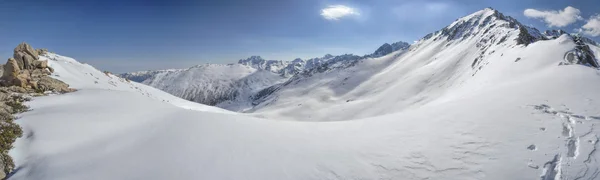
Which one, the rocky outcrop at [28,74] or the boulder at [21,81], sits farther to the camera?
the rocky outcrop at [28,74]

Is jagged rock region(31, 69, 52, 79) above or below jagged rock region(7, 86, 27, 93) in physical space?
above

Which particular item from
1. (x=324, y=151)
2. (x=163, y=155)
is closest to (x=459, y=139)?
(x=324, y=151)

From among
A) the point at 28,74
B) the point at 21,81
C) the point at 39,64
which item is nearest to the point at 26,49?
the point at 39,64

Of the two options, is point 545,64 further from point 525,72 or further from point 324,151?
point 324,151

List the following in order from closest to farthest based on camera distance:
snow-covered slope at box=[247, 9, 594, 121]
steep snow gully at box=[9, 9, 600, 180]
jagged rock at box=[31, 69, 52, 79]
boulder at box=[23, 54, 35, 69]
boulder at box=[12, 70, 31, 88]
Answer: steep snow gully at box=[9, 9, 600, 180] < boulder at box=[12, 70, 31, 88] < jagged rock at box=[31, 69, 52, 79] < boulder at box=[23, 54, 35, 69] < snow-covered slope at box=[247, 9, 594, 121]

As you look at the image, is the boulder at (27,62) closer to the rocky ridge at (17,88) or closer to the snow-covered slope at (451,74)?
the rocky ridge at (17,88)

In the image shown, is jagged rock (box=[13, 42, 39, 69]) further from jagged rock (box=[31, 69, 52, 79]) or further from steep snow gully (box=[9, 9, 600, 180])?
steep snow gully (box=[9, 9, 600, 180])

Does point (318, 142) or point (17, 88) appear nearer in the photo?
point (318, 142)

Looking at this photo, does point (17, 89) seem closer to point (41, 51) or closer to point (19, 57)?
point (19, 57)

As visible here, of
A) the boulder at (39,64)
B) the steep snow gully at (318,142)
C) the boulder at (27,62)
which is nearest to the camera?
the steep snow gully at (318,142)

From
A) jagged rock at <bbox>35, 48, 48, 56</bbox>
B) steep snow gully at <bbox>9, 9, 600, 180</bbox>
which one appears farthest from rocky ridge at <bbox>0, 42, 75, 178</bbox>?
jagged rock at <bbox>35, 48, 48, 56</bbox>

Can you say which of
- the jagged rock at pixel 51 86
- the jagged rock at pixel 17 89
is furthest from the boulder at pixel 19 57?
the jagged rock at pixel 17 89

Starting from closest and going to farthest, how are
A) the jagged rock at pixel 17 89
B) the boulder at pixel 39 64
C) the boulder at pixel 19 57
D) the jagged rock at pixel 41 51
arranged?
the jagged rock at pixel 17 89 < the boulder at pixel 19 57 < the boulder at pixel 39 64 < the jagged rock at pixel 41 51

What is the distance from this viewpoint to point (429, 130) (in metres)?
14.3
